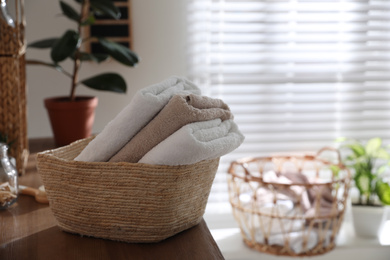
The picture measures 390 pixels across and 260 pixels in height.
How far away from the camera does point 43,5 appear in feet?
6.72

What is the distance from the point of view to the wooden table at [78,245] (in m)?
0.79

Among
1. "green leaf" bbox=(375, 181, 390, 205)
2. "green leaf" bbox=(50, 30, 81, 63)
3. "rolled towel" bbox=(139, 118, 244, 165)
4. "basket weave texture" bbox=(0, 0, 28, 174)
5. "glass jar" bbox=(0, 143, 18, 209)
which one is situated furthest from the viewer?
"green leaf" bbox=(375, 181, 390, 205)

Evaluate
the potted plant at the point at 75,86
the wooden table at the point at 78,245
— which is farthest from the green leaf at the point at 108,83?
the wooden table at the point at 78,245

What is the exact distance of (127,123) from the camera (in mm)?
817

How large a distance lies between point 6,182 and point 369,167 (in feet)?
5.70

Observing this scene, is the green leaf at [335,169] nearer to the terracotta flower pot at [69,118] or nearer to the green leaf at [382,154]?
the green leaf at [382,154]

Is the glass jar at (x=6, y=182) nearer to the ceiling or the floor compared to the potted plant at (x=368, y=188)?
nearer to the ceiling

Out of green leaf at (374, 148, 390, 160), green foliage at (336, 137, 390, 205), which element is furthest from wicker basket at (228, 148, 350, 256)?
green leaf at (374, 148, 390, 160)

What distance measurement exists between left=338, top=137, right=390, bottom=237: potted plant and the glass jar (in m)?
1.64

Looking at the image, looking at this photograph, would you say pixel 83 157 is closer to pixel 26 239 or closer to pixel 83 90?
pixel 26 239

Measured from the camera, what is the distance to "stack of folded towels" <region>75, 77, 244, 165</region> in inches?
30.2

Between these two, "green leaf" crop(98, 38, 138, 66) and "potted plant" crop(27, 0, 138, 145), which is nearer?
"potted plant" crop(27, 0, 138, 145)

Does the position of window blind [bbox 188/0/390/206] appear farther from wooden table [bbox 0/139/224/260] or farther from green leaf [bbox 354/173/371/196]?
wooden table [bbox 0/139/224/260]

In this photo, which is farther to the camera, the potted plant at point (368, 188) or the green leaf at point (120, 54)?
the potted plant at point (368, 188)
